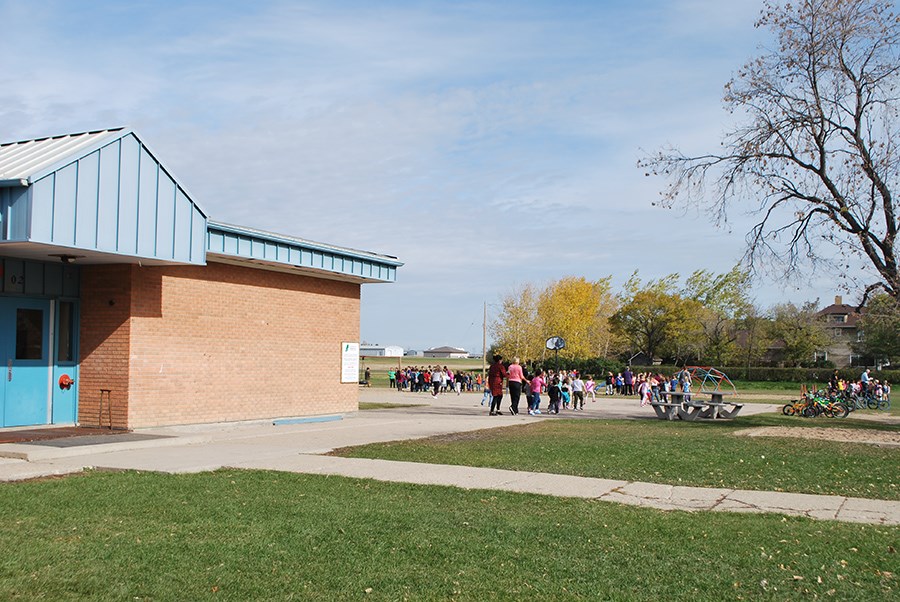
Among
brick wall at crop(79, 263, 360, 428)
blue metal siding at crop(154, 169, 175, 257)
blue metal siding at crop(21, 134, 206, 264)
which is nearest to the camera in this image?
blue metal siding at crop(21, 134, 206, 264)

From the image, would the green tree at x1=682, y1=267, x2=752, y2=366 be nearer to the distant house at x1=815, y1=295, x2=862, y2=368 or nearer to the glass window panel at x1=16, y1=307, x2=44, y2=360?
the distant house at x1=815, y1=295, x2=862, y2=368

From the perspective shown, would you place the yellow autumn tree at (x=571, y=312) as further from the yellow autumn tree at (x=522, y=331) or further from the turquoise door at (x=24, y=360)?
the turquoise door at (x=24, y=360)

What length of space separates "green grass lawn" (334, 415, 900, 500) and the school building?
4.61 meters

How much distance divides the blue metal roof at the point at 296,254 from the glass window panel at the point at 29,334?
3256 mm

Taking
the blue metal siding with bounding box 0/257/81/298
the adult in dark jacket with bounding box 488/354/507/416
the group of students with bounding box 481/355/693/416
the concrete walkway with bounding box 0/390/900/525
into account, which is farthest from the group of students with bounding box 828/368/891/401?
the blue metal siding with bounding box 0/257/81/298

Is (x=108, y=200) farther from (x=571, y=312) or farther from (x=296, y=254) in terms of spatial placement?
(x=571, y=312)

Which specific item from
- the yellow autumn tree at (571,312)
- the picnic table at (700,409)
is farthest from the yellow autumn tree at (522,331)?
the picnic table at (700,409)

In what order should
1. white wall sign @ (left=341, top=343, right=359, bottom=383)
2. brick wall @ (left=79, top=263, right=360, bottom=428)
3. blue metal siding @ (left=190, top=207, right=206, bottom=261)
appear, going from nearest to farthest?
blue metal siding @ (left=190, top=207, right=206, bottom=261) < brick wall @ (left=79, top=263, right=360, bottom=428) < white wall sign @ (left=341, top=343, right=359, bottom=383)

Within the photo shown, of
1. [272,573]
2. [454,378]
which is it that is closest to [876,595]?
[272,573]

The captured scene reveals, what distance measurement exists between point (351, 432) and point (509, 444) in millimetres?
3959

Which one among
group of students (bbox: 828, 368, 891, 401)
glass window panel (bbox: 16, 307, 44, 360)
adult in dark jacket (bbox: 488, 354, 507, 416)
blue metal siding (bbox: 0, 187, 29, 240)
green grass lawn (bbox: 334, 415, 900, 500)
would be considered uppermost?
blue metal siding (bbox: 0, 187, 29, 240)

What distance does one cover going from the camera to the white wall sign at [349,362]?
21.9 m

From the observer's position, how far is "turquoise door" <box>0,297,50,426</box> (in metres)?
14.9

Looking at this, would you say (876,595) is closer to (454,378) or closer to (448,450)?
(448,450)
